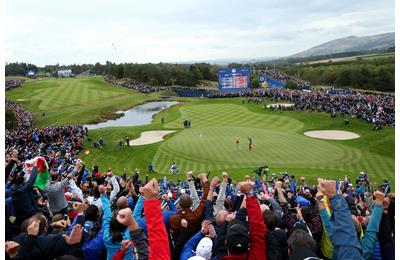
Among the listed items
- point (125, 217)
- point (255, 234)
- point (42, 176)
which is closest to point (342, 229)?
point (255, 234)

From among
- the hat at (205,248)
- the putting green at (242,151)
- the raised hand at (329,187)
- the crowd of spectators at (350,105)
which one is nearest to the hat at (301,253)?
the raised hand at (329,187)

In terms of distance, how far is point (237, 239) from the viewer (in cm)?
467

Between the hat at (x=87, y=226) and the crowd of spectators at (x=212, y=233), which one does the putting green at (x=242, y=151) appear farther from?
the crowd of spectators at (x=212, y=233)

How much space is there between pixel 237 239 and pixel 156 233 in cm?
106

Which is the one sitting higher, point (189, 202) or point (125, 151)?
point (189, 202)

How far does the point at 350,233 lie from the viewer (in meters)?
4.36

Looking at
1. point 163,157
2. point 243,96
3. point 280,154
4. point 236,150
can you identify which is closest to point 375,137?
point 280,154

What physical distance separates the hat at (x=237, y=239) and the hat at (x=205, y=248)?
74 centimetres

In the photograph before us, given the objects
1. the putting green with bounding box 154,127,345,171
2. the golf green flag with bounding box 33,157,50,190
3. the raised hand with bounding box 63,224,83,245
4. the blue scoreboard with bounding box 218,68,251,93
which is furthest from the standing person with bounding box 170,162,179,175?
the blue scoreboard with bounding box 218,68,251,93

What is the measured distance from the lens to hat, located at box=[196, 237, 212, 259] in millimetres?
5340

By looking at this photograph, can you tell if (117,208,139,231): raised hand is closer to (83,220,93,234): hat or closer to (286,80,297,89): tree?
(83,220,93,234): hat

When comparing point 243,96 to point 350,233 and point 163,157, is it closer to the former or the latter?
point 163,157

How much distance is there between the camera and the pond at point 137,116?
190 ft

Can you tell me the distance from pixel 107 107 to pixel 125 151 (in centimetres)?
3594
